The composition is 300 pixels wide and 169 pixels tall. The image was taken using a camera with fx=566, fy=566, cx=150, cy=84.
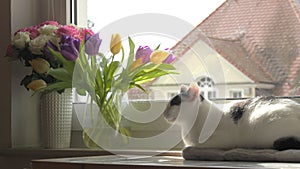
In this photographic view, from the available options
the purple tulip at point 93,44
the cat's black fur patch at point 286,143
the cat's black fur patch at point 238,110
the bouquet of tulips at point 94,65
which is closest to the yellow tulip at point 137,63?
the bouquet of tulips at point 94,65

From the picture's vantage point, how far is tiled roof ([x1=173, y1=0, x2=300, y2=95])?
1.46m

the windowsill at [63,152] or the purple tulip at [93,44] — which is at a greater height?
the purple tulip at [93,44]

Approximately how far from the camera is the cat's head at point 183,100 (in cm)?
130

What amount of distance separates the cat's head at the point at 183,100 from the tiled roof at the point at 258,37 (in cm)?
19

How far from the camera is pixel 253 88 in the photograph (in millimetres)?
1492

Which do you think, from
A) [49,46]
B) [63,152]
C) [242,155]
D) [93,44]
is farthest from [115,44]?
[242,155]

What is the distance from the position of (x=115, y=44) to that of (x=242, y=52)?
34 cm

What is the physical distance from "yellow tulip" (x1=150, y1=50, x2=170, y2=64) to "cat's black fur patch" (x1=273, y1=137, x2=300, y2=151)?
42 centimetres

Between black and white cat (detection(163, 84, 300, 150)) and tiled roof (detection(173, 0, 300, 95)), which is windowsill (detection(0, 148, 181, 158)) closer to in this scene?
black and white cat (detection(163, 84, 300, 150))

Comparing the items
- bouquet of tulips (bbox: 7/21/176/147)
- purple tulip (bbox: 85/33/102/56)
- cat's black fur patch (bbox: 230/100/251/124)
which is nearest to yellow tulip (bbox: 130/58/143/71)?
bouquet of tulips (bbox: 7/21/176/147)

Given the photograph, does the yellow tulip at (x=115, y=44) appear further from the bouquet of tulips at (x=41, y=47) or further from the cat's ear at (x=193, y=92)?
the cat's ear at (x=193, y=92)

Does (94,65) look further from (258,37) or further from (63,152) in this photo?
(258,37)

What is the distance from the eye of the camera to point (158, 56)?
1.48m

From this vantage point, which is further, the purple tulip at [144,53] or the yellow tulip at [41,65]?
the yellow tulip at [41,65]
